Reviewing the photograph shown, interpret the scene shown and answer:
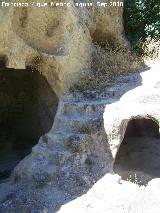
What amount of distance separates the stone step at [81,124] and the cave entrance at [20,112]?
8.43 ft

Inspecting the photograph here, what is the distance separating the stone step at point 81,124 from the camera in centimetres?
1245

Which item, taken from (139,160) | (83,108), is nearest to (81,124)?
(83,108)

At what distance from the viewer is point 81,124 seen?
12508 mm

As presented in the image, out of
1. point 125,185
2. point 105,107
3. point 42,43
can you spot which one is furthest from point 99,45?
point 125,185

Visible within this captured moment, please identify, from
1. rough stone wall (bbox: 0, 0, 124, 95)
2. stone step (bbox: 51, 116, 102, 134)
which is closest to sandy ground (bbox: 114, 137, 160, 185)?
stone step (bbox: 51, 116, 102, 134)

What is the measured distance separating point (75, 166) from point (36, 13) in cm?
473

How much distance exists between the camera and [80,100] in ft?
43.8

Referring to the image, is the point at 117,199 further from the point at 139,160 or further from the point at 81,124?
the point at 139,160

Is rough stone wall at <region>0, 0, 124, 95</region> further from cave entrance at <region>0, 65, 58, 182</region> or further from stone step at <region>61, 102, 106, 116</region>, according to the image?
cave entrance at <region>0, 65, 58, 182</region>

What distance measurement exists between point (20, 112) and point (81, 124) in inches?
161

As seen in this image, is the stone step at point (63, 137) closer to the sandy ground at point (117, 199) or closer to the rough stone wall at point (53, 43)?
the sandy ground at point (117, 199)

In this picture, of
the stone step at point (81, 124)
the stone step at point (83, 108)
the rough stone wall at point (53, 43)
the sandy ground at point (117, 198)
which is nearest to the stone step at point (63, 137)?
the stone step at point (81, 124)

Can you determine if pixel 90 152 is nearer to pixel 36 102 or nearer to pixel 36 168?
pixel 36 168

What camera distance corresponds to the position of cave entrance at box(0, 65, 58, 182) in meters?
15.4
